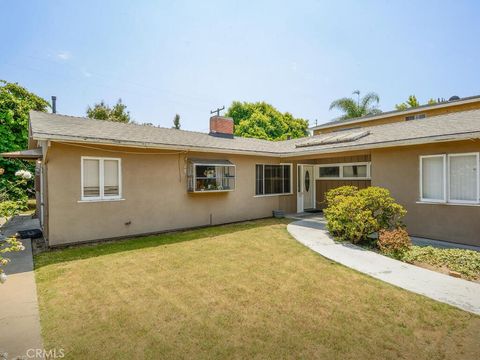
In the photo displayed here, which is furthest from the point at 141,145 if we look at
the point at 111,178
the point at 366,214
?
the point at 366,214

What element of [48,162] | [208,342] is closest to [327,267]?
[208,342]

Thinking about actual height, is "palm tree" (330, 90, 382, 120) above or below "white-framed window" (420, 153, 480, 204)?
above

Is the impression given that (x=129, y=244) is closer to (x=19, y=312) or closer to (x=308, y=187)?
(x=19, y=312)

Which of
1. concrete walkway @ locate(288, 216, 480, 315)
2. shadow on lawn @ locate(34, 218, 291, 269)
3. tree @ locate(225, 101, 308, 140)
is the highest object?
tree @ locate(225, 101, 308, 140)

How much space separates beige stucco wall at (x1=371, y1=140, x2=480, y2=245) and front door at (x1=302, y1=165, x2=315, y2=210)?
4.59m

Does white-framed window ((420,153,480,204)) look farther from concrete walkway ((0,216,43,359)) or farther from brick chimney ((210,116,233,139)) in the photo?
concrete walkway ((0,216,43,359))

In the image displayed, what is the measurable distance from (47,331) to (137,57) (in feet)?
43.8

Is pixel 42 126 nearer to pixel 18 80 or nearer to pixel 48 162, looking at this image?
pixel 48 162

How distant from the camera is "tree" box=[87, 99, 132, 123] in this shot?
79.8 ft

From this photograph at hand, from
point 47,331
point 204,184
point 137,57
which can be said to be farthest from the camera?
point 137,57

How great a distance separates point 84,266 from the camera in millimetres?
5852

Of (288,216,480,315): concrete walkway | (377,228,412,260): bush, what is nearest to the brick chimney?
(288,216,480,315): concrete walkway

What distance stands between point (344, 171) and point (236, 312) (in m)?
10.4

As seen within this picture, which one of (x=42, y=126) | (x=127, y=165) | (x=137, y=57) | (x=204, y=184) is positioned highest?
(x=137, y=57)
